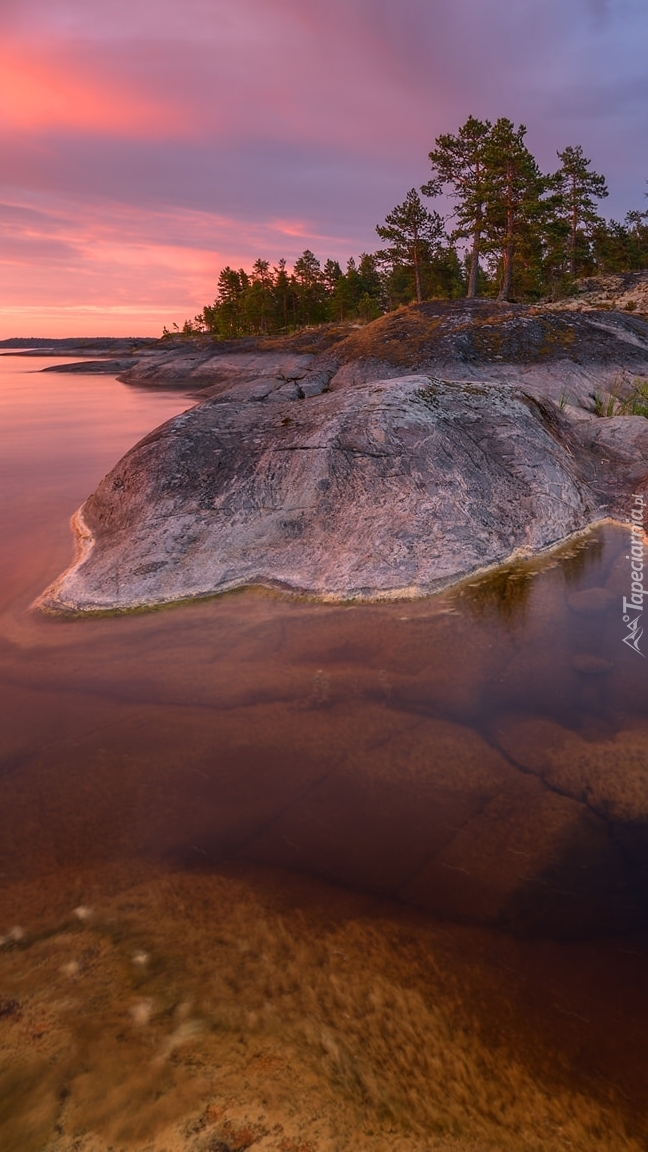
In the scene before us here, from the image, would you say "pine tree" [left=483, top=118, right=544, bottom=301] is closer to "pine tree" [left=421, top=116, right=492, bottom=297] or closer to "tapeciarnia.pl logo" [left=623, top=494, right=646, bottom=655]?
"pine tree" [left=421, top=116, right=492, bottom=297]

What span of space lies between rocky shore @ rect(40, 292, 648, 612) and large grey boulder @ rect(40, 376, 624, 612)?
0.02 meters

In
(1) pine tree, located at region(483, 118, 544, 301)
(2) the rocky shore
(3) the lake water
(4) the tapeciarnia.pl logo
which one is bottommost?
(3) the lake water

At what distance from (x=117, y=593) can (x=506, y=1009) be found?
5509 millimetres

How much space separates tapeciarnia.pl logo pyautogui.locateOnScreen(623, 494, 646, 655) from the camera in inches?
215

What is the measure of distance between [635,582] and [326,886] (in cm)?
524

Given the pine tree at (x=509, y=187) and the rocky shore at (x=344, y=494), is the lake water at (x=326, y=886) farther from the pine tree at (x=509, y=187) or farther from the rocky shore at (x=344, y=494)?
the pine tree at (x=509, y=187)

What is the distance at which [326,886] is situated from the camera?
10.1 feet

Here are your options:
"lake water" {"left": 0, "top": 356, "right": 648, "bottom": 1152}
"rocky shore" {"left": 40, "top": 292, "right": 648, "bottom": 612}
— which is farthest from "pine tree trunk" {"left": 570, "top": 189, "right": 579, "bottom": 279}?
"lake water" {"left": 0, "top": 356, "right": 648, "bottom": 1152}

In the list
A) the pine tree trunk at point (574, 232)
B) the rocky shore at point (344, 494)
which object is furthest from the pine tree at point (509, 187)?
the rocky shore at point (344, 494)

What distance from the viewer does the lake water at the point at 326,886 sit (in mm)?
2172

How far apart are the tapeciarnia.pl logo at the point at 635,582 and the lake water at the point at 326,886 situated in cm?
15

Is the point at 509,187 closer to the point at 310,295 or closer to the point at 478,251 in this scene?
the point at 478,251

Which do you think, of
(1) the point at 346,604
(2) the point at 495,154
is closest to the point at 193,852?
(1) the point at 346,604

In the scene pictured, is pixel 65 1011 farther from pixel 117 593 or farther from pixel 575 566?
pixel 575 566
